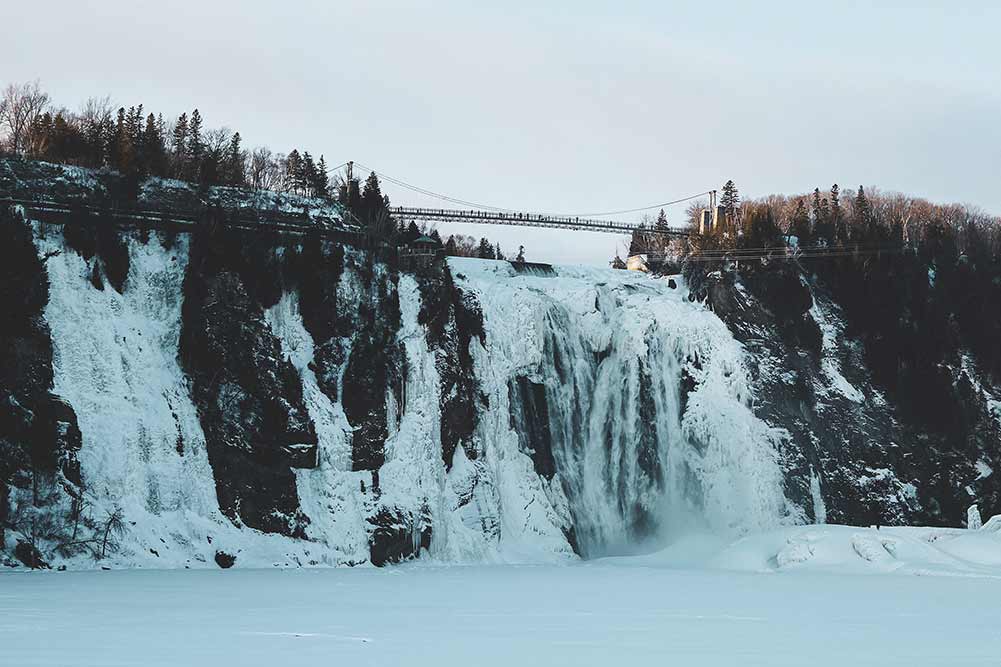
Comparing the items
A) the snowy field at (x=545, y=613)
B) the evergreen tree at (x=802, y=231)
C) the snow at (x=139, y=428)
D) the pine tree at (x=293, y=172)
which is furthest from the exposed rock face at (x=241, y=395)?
the evergreen tree at (x=802, y=231)

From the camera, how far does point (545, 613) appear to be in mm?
33125

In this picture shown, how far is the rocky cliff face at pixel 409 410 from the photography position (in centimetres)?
5147

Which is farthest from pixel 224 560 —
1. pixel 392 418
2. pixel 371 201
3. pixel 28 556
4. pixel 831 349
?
pixel 831 349

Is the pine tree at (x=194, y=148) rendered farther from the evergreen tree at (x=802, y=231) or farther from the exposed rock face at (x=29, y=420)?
the evergreen tree at (x=802, y=231)

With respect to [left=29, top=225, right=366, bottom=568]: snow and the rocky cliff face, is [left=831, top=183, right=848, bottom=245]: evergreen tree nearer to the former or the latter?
the rocky cliff face

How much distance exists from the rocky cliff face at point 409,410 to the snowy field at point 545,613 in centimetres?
525

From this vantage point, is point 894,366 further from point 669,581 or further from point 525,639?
point 525,639

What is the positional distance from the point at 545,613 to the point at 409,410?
28038 mm

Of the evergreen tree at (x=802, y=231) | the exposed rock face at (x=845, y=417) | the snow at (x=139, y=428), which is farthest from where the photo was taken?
the evergreen tree at (x=802, y=231)

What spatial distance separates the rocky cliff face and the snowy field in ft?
17.2

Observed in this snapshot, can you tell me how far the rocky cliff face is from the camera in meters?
51.5

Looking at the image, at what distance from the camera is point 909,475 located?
233ft

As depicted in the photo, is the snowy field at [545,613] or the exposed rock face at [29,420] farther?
the exposed rock face at [29,420]

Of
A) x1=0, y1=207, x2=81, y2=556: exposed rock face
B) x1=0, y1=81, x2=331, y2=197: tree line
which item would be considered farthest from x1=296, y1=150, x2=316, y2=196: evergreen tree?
x1=0, y1=207, x2=81, y2=556: exposed rock face
